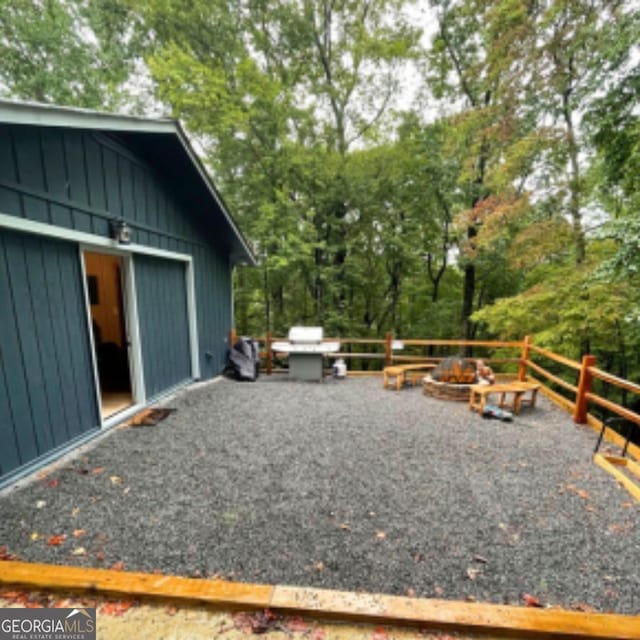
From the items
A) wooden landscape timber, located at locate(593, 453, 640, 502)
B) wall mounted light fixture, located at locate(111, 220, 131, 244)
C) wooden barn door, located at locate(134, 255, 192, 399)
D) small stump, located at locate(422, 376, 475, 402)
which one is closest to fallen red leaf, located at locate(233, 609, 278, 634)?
wooden landscape timber, located at locate(593, 453, 640, 502)

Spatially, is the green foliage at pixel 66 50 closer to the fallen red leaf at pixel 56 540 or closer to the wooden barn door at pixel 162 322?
the wooden barn door at pixel 162 322

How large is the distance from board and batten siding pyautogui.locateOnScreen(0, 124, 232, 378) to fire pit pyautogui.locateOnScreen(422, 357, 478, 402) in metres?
3.96

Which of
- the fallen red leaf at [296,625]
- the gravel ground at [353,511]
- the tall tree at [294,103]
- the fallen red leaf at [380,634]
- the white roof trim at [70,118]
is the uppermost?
the tall tree at [294,103]

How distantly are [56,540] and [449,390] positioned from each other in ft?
15.0

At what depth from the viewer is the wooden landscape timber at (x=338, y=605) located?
4.45ft

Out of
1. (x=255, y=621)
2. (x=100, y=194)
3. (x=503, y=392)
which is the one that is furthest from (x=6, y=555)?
(x=503, y=392)

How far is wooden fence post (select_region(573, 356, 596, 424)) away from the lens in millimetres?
3662

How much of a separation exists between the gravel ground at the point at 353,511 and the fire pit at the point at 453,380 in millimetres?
1006

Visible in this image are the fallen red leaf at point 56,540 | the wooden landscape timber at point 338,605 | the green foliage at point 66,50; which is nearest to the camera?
the wooden landscape timber at point 338,605

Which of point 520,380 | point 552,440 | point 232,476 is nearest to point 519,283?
point 520,380

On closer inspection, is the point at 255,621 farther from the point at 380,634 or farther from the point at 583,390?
the point at 583,390

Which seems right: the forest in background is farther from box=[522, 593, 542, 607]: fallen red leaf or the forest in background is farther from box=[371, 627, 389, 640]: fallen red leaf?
box=[371, 627, 389, 640]: fallen red leaf

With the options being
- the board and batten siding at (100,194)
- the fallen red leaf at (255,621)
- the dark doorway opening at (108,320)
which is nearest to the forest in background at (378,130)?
the board and batten siding at (100,194)

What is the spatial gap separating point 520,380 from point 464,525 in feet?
13.5
